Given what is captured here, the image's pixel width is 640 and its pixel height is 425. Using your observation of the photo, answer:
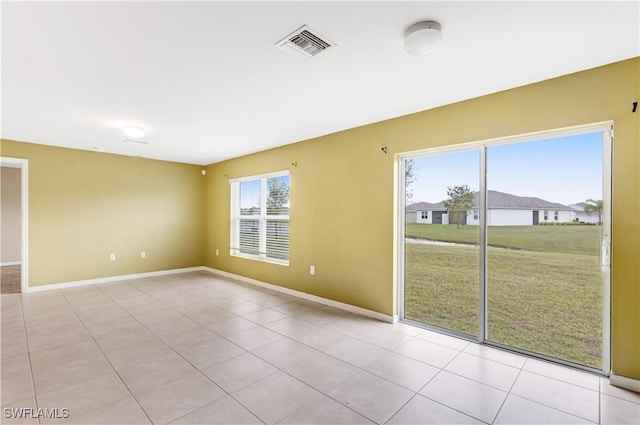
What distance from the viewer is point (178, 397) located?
6.89ft

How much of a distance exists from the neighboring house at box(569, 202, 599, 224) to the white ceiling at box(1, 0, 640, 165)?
1.11m

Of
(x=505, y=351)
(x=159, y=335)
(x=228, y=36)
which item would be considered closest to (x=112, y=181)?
(x=159, y=335)

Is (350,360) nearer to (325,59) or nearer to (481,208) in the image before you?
(481,208)

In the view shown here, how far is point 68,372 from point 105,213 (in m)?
3.97

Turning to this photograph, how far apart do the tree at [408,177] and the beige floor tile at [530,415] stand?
2.19 m

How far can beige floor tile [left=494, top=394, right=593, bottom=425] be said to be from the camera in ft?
6.09

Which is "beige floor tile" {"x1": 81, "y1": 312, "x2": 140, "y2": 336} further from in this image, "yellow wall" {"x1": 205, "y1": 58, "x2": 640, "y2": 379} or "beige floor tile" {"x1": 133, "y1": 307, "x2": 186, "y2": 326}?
"yellow wall" {"x1": 205, "y1": 58, "x2": 640, "y2": 379}

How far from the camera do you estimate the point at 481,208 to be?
304 cm

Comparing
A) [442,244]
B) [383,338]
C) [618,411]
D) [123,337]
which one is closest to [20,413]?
[123,337]

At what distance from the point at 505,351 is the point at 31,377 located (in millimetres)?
4011

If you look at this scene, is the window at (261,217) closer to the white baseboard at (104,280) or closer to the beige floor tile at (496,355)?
the white baseboard at (104,280)

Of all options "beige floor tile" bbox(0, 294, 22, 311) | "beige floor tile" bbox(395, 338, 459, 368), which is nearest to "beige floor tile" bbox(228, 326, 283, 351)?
"beige floor tile" bbox(395, 338, 459, 368)

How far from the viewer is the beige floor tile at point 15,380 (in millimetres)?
2072

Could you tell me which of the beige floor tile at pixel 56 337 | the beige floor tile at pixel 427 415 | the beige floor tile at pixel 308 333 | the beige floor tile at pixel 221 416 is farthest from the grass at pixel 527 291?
the beige floor tile at pixel 56 337
